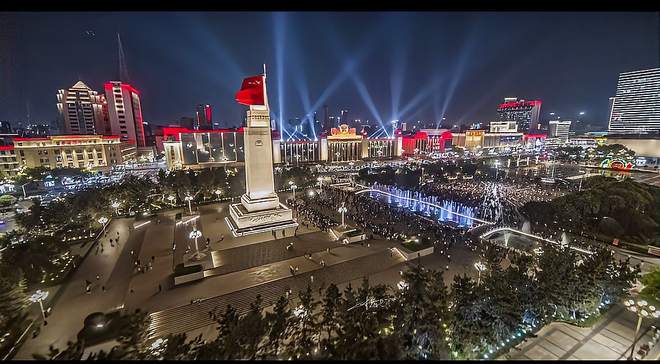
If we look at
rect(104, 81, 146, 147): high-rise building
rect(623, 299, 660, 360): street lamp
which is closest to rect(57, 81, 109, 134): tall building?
rect(104, 81, 146, 147): high-rise building

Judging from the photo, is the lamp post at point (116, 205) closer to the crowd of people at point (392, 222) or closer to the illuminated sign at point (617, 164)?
the crowd of people at point (392, 222)

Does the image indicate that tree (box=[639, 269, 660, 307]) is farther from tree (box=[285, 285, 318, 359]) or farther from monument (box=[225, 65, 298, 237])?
monument (box=[225, 65, 298, 237])

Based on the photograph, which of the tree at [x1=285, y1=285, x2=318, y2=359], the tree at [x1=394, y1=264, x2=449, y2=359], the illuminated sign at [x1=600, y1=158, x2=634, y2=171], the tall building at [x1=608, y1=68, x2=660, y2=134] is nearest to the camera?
the tree at [x1=285, y1=285, x2=318, y2=359]

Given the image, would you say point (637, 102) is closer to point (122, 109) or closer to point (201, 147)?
point (201, 147)

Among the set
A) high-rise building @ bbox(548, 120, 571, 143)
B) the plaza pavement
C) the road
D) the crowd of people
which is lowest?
the plaza pavement

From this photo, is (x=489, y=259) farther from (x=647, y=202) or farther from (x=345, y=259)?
(x=647, y=202)

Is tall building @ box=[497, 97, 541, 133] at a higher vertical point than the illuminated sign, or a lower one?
higher

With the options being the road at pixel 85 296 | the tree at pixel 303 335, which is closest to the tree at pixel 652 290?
the tree at pixel 303 335
